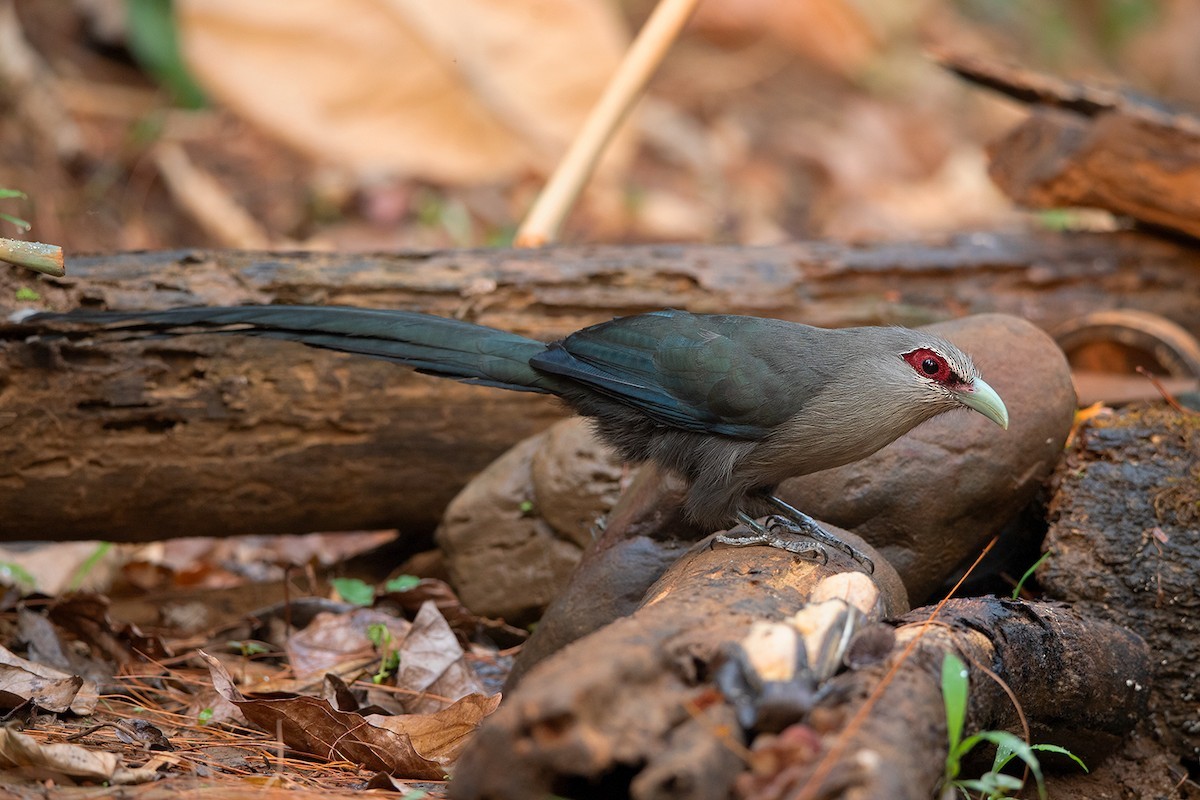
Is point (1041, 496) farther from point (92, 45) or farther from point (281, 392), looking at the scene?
point (92, 45)

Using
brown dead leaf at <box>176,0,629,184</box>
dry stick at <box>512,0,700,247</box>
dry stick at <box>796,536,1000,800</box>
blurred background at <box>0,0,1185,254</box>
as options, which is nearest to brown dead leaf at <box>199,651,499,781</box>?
dry stick at <box>796,536,1000,800</box>

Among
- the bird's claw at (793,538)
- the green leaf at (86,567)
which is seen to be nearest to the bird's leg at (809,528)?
the bird's claw at (793,538)

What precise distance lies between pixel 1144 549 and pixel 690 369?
1528 millimetres

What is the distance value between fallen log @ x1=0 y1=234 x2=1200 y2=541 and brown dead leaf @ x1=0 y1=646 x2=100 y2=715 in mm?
930

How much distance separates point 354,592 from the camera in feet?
13.8

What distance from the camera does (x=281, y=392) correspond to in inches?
162

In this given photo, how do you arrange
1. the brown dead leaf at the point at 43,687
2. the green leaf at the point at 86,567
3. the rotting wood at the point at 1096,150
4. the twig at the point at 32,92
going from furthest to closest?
the twig at the point at 32,92
the rotting wood at the point at 1096,150
the green leaf at the point at 86,567
the brown dead leaf at the point at 43,687

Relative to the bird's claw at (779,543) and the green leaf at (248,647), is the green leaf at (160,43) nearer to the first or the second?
the green leaf at (248,647)

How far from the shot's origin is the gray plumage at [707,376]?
3.34m

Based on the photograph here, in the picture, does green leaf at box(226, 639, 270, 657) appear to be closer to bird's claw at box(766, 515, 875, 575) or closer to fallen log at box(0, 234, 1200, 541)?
fallen log at box(0, 234, 1200, 541)

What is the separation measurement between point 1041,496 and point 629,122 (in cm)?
707

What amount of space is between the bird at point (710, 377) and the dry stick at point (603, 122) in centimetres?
174

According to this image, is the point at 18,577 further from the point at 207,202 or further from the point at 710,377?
the point at 207,202

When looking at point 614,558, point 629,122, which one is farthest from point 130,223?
point 614,558
